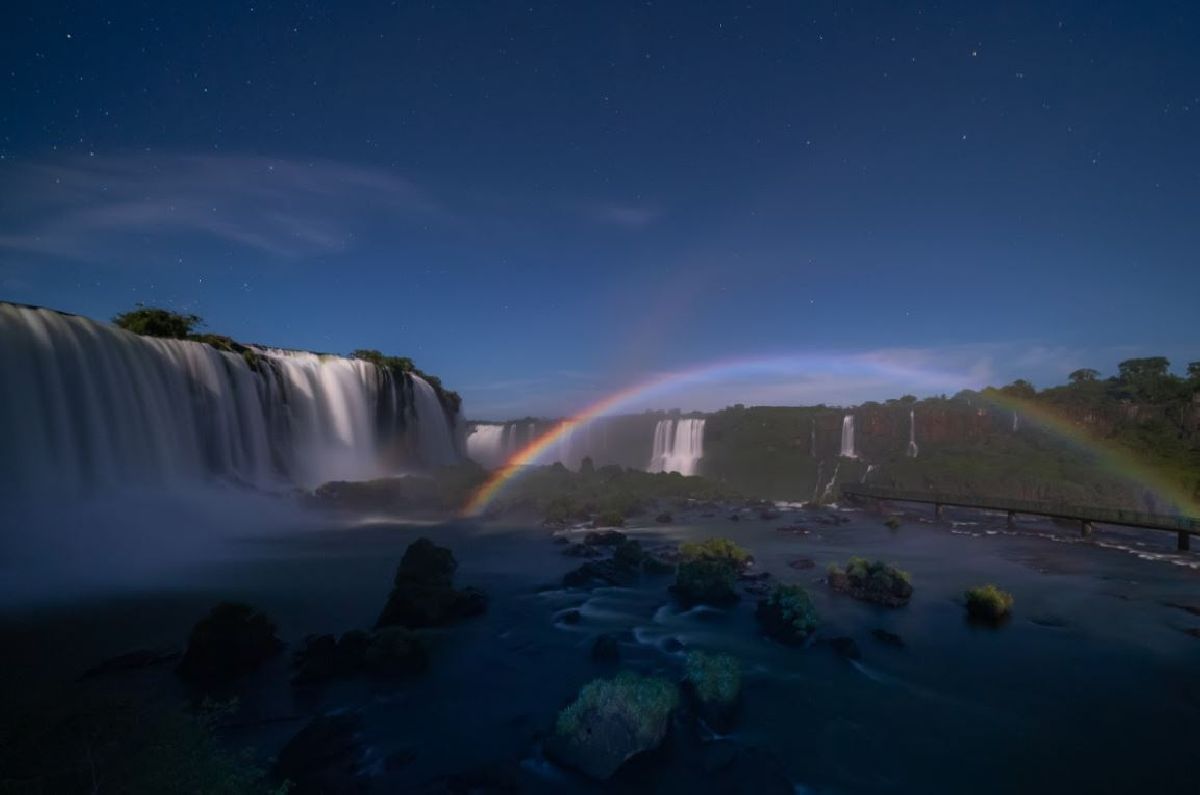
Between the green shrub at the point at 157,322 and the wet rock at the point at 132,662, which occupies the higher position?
the green shrub at the point at 157,322

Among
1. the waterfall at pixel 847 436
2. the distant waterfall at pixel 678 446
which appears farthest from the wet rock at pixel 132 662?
the waterfall at pixel 847 436

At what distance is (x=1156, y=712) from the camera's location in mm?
13039

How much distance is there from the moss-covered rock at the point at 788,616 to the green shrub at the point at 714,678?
4528 millimetres

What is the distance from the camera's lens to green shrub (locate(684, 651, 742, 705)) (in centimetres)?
1287

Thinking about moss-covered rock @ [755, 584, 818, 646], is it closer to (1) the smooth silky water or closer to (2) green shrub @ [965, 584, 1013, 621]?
(1) the smooth silky water

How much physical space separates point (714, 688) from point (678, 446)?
90.6m

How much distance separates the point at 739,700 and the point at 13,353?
111 feet

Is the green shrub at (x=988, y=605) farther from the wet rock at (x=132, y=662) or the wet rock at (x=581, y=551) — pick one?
the wet rock at (x=132, y=662)

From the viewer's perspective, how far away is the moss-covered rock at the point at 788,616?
17.8m

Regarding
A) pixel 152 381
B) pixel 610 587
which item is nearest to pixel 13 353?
pixel 152 381

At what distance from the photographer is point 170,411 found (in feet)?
105

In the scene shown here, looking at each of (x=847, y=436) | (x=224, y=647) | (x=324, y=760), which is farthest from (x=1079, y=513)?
(x=847, y=436)

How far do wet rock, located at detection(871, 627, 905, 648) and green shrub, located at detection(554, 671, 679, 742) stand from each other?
33.9ft

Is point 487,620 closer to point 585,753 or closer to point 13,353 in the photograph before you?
point 585,753
